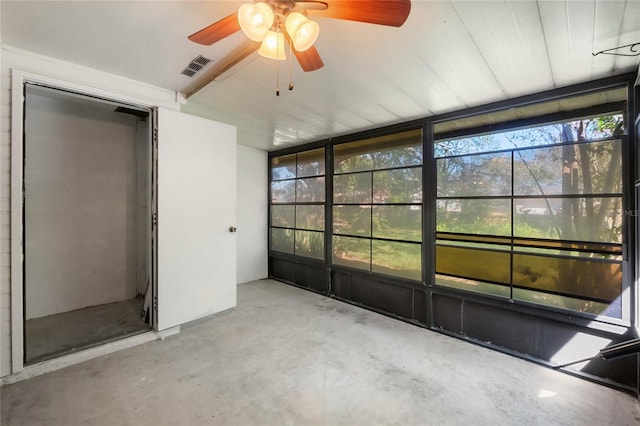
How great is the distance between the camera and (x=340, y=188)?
438 cm

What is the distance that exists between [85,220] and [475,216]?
4.84 metres

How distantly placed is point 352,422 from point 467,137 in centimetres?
294

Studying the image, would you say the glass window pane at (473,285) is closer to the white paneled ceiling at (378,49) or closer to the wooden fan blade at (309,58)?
the white paneled ceiling at (378,49)

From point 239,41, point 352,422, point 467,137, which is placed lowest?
point 352,422

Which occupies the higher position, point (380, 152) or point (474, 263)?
point (380, 152)

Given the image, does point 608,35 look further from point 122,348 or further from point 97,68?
point 122,348

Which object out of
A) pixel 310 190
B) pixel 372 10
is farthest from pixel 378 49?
pixel 310 190

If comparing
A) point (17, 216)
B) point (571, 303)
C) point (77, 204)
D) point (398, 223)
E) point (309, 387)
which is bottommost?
point (309, 387)

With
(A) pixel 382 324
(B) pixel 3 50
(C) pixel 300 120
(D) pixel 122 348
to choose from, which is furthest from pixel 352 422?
(B) pixel 3 50

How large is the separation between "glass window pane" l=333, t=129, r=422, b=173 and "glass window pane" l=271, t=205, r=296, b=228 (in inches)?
51.5

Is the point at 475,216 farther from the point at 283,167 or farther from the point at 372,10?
the point at 283,167

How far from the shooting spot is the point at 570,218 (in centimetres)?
243

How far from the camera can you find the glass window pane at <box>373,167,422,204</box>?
137 inches

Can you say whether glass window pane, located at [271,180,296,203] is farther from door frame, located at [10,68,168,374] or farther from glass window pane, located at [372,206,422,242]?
door frame, located at [10,68,168,374]
